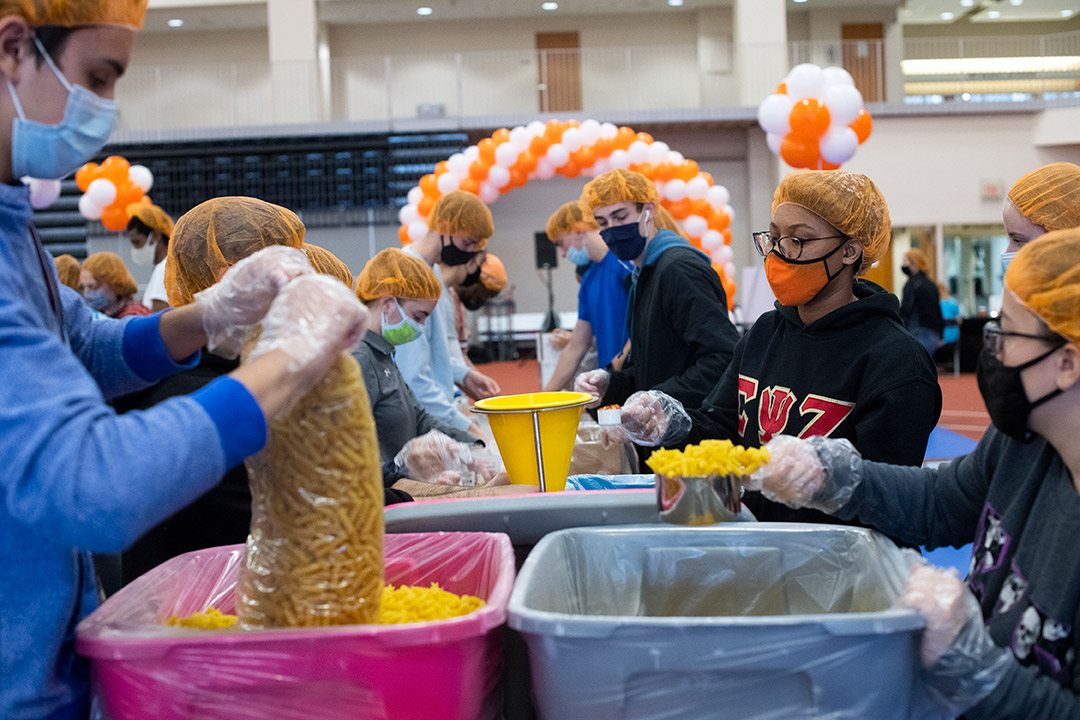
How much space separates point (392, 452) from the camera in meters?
2.46

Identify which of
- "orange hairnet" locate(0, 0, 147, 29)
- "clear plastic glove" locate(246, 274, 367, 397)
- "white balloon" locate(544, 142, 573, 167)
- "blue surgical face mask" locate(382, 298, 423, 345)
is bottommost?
"blue surgical face mask" locate(382, 298, 423, 345)

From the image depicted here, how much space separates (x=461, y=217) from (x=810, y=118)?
2.51 m

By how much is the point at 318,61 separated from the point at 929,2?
1054 centimetres

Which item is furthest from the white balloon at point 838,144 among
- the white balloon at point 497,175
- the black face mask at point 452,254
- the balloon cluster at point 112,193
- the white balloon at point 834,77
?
the balloon cluster at point 112,193

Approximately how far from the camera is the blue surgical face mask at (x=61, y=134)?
85 cm

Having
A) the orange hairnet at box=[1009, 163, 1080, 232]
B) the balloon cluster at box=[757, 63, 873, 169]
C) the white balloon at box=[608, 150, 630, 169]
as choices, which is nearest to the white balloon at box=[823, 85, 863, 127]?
the balloon cluster at box=[757, 63, 873, 169]

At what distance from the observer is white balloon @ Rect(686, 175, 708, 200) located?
22.5 feet

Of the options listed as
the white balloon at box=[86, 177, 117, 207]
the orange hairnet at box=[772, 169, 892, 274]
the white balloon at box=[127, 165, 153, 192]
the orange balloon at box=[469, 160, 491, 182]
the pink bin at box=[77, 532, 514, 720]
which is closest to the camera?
the pink bin at box=[77, 532, 514, 720]

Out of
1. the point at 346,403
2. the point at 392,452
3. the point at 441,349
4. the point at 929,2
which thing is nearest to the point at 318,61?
the point at 929,2

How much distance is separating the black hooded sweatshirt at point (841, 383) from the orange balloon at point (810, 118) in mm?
3504

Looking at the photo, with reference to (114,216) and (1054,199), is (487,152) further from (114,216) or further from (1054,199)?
(1054,199)

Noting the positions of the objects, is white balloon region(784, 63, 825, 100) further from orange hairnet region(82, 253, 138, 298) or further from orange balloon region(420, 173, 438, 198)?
orange hairnet region(82, 253, 138, 298)

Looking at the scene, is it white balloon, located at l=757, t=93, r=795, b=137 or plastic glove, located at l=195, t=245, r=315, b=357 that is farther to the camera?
white balloon, located at l=757, t=93, r=795, b=137

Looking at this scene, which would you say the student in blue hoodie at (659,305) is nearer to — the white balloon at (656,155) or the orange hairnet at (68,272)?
the orange hairnet at (68,272)
